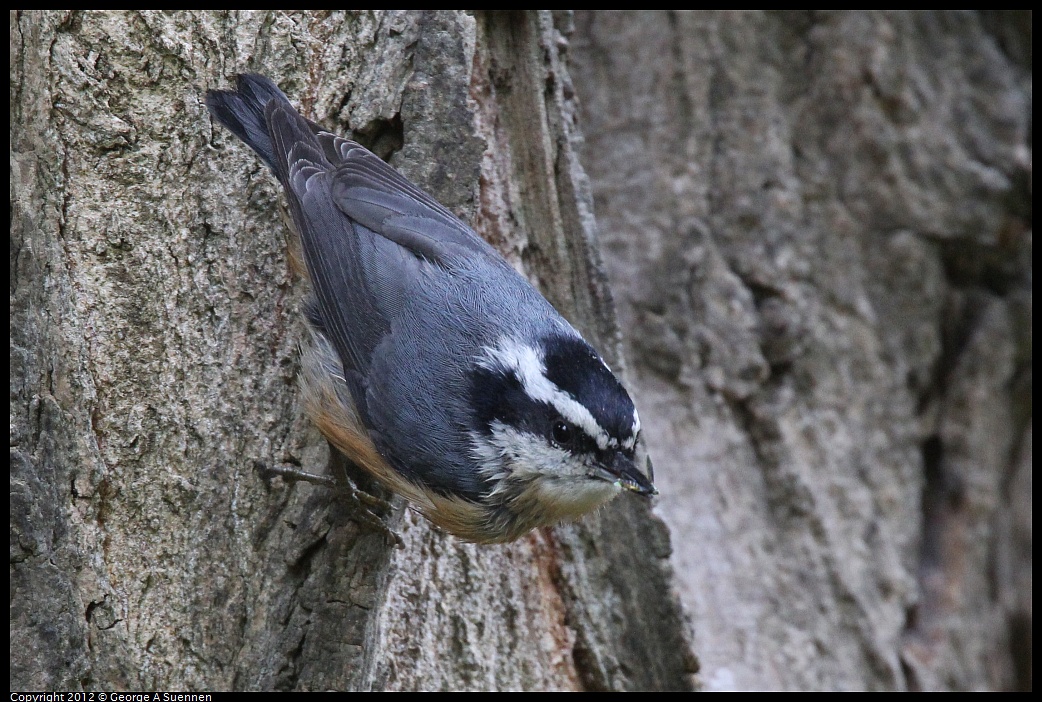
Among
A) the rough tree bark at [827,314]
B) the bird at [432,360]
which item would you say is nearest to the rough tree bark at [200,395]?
the bird at [432,360]

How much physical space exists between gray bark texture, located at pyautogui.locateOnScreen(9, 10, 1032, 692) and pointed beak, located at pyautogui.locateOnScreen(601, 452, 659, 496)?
0.45 meters

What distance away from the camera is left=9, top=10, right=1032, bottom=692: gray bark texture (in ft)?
7.43

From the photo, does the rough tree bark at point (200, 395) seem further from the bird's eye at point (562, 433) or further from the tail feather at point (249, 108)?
the bird's eye at point (562, 433)

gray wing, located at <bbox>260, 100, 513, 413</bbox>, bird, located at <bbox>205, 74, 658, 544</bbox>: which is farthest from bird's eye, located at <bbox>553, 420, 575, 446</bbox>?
gray wing, located at <bbox>260, 100, 513, 413</bbox>

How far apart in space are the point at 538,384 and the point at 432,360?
0.98ft

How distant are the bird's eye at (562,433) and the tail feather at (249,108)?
3.37ft

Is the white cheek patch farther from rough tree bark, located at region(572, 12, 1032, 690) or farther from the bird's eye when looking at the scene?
rough tree bark, located at region(572, 12, 1032, 690)

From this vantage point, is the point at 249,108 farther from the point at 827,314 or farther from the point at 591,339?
the point at 827,314

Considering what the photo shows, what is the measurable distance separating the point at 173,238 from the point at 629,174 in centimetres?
186

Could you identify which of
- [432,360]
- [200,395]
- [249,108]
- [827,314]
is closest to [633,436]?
[432,360]

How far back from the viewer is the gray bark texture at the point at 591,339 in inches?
89.2

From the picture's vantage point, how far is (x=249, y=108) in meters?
2.43

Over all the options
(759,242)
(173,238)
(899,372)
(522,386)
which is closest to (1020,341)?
(899,372)

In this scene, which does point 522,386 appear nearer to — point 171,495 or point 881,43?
point 171,495
